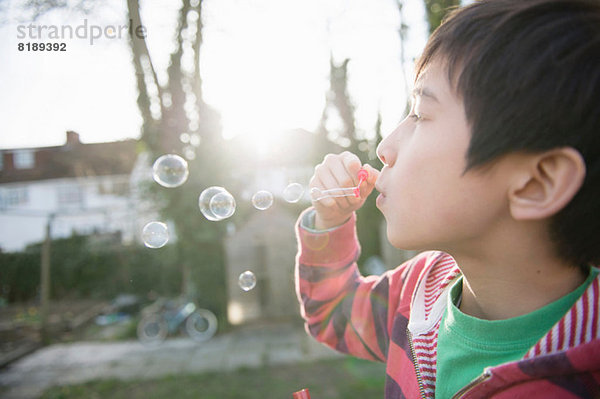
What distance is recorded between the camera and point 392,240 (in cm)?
90

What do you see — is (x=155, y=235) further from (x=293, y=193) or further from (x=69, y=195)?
(x=69, y=195)

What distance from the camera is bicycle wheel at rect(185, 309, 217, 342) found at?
19.7ft

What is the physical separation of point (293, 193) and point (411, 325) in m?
0.92

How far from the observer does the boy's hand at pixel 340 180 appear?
3.74 feet

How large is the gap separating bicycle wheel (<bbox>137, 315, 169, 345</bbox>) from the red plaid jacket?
5458 mm

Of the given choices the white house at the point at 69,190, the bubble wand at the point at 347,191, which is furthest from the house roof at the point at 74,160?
the bubble wand at the point at 347,191

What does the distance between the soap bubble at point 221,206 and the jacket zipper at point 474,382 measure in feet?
4.41

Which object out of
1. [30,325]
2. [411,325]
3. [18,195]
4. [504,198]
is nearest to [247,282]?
[411,325]

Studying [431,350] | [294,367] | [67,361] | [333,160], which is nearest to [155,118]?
[67,361]

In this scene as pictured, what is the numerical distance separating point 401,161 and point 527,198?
0.25m

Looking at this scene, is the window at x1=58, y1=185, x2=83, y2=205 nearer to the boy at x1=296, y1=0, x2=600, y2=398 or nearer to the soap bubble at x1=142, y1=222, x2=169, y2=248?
the soap bubble at x1=142, y1=222, x2=169, y2=248

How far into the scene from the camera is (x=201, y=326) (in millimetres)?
6082

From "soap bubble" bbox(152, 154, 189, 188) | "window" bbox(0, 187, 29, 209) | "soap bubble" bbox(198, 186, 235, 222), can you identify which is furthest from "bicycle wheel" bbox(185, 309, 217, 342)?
"window" bbox(0, 187, 29, 209)

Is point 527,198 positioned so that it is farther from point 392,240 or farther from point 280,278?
point 280,278
